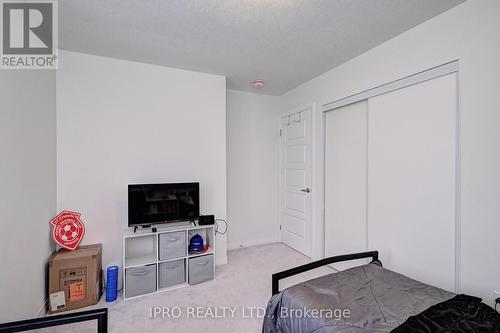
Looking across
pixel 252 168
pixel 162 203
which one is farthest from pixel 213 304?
pixel 252 168

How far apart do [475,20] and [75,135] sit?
150 inches

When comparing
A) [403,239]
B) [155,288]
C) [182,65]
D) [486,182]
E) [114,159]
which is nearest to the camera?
[486,182]

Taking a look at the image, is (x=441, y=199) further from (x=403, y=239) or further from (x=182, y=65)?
(x=182, y=65)

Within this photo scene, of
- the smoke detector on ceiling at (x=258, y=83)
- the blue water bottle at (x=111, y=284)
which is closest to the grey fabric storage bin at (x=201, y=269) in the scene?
the blue water bottle at (x=111, y=284)

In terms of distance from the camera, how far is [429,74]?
1.98m

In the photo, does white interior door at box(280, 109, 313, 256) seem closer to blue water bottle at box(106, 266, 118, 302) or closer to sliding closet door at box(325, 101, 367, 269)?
sliding closet door at box(325, 101, 367, 269)

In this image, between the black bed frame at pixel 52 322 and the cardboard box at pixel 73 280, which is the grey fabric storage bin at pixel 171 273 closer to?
the cardboard box at pixel 73 280

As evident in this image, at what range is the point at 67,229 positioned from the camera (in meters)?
2.31

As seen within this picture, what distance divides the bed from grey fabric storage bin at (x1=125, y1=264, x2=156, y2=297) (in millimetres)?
1548

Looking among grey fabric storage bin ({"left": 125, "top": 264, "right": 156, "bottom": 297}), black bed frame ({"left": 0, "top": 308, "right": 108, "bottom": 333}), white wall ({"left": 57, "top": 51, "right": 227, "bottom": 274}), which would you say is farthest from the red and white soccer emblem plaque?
black bed frame ({"left": 0, "top": 308, "right": 108, "bottom": 333})

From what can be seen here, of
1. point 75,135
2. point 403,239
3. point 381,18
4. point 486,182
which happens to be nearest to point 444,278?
point 403,239

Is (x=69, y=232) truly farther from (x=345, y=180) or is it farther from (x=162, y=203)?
(x=345, y=180)

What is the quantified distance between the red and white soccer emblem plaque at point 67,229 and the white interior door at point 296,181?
2860 millimetres

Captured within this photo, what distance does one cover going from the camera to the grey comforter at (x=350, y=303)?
1174 mm
